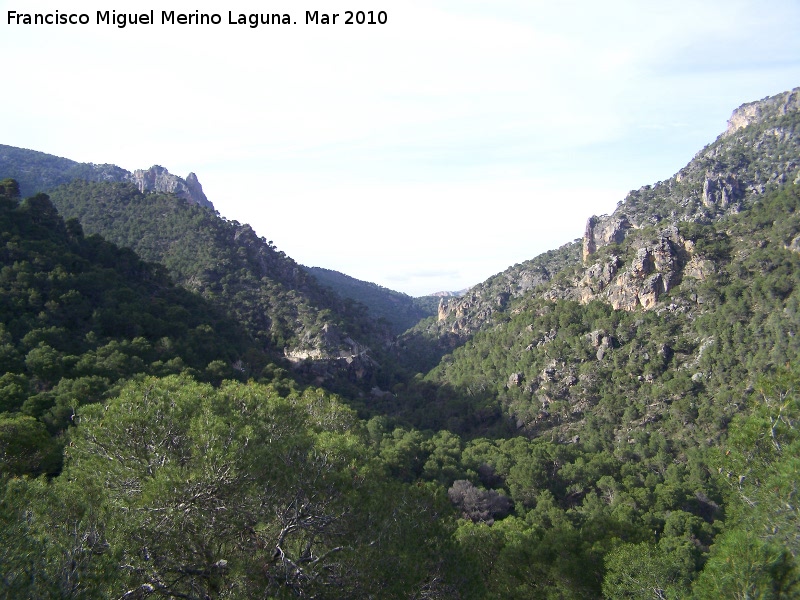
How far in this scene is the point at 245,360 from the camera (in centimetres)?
4584

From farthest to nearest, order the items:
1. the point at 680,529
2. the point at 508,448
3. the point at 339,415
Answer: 1. the point at 508,448
2. the point at 680,529
3. the point at 339,415

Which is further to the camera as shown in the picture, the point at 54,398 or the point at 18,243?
the point at 18,243

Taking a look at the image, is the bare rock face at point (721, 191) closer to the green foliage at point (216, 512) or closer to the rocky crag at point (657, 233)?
the rocky crag at point (657, 233)

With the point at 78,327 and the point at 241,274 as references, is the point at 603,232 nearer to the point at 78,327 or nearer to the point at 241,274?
the point at 241,274

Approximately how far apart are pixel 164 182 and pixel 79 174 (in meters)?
20.9

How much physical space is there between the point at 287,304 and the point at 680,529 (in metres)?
50.2

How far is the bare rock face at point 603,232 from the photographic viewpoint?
84.2 meters

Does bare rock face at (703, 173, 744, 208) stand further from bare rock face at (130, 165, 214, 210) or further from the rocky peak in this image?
bare rock face at (130, 165, 214, 210)

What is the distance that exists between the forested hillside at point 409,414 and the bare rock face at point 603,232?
697 mm

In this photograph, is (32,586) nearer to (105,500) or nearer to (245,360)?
(105,500)

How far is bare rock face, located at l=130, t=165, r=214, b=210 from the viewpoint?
11681 cm

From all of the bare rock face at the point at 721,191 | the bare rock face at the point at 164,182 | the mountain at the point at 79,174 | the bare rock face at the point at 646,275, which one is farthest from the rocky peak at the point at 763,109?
the bare rock face at the point at 164,182

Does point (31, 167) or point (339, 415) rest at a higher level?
point (31, 167)

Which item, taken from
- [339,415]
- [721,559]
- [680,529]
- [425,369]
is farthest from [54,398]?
[425,369]
